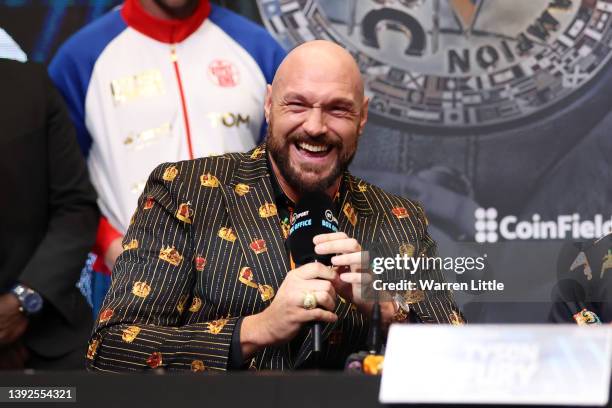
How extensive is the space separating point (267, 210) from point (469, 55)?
3.73 ft

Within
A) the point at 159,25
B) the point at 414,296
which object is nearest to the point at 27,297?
the point at 159,25

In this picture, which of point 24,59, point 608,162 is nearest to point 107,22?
point 24,59

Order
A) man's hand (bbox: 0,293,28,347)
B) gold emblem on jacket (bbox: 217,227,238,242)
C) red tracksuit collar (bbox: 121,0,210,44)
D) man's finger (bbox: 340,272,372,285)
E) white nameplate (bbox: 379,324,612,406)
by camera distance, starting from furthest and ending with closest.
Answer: red tracksuit collar (bbox: 121,0,210,44) → man's hand (bbox: 0,293,28,347) → gold emblem on jacket (bbox: 217,227,238,242) → man's finger (bbox: 340,272,372,285) → white nameplate (bbox: 379,324,612,406)

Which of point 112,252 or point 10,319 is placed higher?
point 112,252

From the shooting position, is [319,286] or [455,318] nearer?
[319,286]

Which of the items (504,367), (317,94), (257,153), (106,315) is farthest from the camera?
(257,153)

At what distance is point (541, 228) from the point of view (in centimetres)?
335

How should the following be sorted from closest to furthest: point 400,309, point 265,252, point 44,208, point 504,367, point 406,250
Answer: point 504,367 < point 406,250 < point 400,309 < point 265,252 < point 44,208

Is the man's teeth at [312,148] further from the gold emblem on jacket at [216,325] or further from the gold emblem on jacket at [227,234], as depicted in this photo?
the gold emblem on jacket at [216,325]

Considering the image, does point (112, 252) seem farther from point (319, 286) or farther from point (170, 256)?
point (319, 286)

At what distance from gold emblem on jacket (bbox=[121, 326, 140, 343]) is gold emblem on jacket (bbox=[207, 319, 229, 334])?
145 millimetres

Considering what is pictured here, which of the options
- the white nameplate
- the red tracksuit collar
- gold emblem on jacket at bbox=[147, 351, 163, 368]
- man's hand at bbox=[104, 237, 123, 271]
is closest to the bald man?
gold emblem on jacket at bbox=[147, 351, 163, 368]

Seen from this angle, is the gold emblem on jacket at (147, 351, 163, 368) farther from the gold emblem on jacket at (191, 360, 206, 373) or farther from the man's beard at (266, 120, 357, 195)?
the man's beard at (266, 120, 357, 195)

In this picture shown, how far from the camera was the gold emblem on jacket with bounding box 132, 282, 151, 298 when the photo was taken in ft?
7.71
